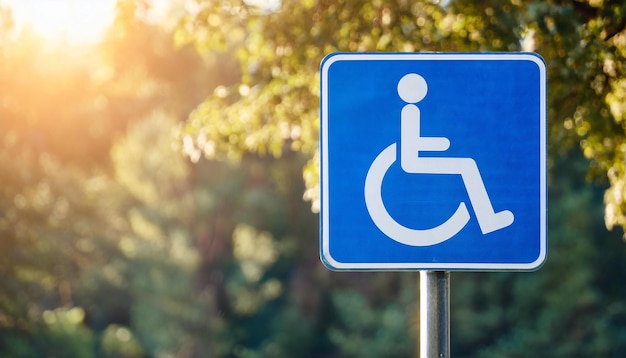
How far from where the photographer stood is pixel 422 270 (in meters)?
2.06

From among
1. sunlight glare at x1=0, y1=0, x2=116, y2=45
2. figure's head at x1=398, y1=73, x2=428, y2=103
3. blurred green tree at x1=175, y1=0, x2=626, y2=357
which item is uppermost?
sunlight glare at x1=0, y1=0, x2=116, y2=45

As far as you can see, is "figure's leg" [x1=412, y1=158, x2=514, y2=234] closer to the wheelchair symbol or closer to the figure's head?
the wheelchair symbol

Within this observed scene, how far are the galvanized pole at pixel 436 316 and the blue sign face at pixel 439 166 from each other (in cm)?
4

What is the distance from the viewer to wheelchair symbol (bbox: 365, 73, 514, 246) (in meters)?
2.05

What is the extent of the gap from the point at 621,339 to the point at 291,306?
741 cm

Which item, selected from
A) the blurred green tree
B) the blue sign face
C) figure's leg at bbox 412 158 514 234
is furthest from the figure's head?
the blurred green tree

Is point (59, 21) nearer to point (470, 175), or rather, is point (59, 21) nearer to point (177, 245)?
point (177, 245)

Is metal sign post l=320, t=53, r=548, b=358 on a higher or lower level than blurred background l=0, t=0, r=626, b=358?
lower

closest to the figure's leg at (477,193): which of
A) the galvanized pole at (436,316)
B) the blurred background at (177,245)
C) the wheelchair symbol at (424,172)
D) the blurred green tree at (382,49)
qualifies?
the wheelchair symbol at (424,172)

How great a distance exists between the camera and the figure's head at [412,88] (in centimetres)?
207

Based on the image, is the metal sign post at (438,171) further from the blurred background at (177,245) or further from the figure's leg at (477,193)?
the blurred background at (177,245)

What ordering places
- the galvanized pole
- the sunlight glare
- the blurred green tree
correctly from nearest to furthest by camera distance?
the galvanized pole
the blurred green tree
the sunlight glare

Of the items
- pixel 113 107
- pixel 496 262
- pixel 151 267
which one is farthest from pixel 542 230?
pixel 113 107

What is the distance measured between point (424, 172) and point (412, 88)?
0.18 meters
